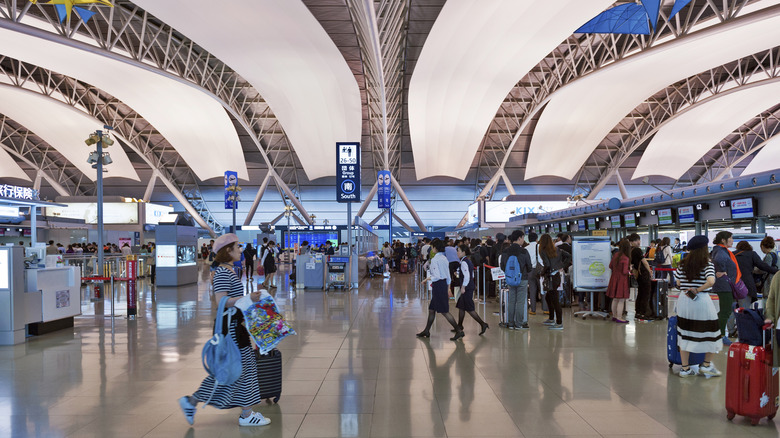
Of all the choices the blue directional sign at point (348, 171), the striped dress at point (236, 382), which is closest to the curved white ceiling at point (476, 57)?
the blue directional sign at point (348, 171)

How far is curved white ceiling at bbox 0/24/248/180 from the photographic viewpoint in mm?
28547

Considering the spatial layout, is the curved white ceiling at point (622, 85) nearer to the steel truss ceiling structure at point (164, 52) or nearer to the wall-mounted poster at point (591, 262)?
the wall-mounted poster at point (591, 262)

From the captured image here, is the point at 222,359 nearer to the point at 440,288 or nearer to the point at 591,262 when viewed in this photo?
the point at 440,288

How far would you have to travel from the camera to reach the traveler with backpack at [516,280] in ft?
33.4

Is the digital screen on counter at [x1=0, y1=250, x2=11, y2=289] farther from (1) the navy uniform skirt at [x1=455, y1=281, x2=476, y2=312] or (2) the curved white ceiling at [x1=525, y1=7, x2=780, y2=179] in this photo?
(2) the curved white ceiling at [x1=525, y1=7, x2=780, y2=179]

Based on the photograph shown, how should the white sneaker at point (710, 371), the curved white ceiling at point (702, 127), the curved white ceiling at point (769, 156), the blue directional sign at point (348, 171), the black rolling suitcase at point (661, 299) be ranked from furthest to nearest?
the curved white ceiling at point (769, 156) < the curved white ceiling at point (702, 127) < the blue directional sign at point (348, 171) < the black rolling suitcase at point (661, 299) < the white sneaker at point (710, 371)

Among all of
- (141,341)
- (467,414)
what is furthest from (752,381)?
(141,341)

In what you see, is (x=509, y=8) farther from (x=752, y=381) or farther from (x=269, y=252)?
(x=752, y=381)

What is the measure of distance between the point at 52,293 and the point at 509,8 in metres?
20.2

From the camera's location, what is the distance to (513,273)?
10.2 m

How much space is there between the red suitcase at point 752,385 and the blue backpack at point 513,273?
5.17 m

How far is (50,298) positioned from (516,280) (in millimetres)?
7628

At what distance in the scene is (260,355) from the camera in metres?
5.38

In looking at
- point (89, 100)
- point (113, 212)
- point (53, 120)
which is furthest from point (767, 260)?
point (53, 120)
